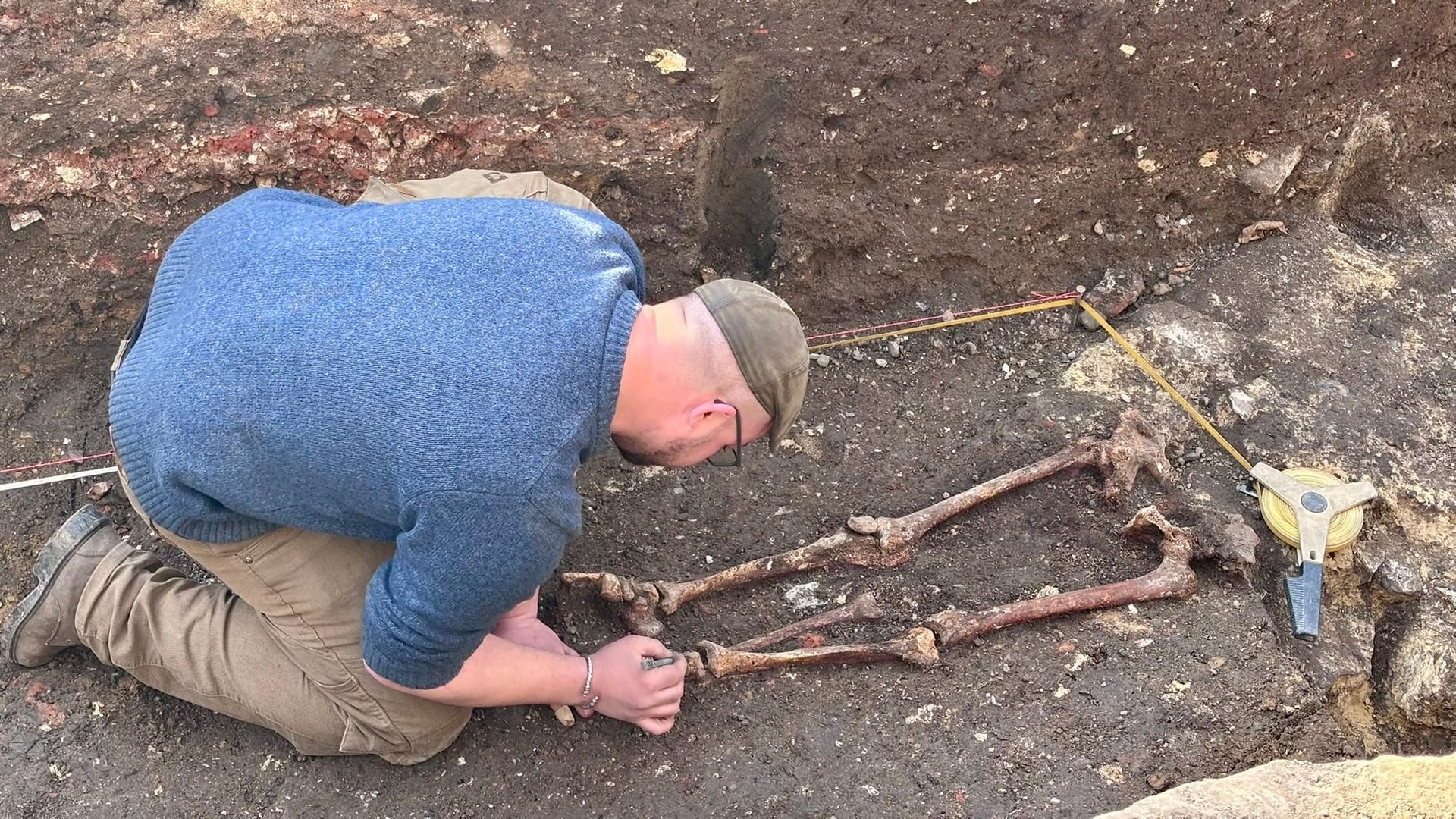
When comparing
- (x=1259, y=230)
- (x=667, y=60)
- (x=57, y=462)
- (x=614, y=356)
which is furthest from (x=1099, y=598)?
(x=57, y=462)

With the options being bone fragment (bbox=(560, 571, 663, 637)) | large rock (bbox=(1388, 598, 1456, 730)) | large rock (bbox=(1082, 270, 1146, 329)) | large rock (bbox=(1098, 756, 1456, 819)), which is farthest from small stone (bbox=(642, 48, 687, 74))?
large rock (bbox=(1388, 598, 1456, 730))

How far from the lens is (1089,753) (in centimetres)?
273

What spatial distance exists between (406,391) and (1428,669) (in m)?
2.80

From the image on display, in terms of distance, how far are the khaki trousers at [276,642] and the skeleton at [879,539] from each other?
52 centimetres

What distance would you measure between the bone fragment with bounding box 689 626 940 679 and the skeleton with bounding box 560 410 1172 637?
0.20m

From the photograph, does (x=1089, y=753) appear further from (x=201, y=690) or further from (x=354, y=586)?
(x=201, y=690)

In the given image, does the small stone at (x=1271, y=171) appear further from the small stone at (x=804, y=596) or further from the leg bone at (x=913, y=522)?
the small stone at (x=804, y=596)

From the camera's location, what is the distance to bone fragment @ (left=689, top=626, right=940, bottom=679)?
2.83 m

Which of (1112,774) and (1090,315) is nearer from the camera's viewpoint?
(1112,774)

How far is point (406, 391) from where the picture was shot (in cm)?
193

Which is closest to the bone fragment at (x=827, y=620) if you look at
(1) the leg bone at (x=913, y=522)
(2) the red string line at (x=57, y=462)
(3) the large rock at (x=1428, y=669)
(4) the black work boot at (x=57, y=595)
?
(1) the leg bone at (x=913, y=522)

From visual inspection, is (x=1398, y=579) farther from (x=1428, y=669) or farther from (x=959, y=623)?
(x=959, y=623)

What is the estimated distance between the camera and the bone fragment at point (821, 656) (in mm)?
2832

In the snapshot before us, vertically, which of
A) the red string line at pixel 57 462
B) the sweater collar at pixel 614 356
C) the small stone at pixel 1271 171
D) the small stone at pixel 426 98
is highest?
the sweater collar at pixel 614 356
